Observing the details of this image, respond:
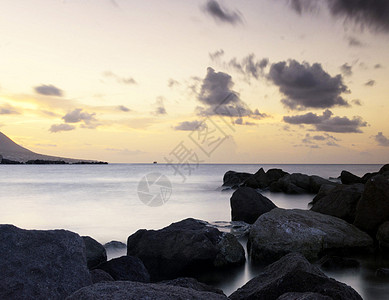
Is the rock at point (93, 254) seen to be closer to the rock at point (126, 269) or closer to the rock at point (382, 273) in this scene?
the rock at point (126, 269)

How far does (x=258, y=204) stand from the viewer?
47.0 ft

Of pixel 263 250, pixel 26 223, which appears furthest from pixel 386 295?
pixel 26 223

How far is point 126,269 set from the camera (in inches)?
273

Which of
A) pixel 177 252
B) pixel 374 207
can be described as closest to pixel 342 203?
pixel 374 207

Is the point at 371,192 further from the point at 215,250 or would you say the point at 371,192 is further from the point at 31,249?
the point at 31,249

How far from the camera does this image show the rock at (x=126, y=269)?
6.80m

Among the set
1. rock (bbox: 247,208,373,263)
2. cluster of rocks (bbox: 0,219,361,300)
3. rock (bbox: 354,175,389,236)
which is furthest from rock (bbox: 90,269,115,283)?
rock (bbox: 354,175,389,236)

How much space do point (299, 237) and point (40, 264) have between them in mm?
6726

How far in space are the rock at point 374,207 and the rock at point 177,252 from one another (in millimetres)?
4386

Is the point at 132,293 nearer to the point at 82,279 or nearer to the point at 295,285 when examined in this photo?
the point at 82,279

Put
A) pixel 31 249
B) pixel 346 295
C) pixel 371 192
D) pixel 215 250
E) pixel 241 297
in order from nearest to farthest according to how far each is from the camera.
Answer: pixel 346 295, pixel 31 249, pixel 241 297, pixel 215 250, pixel 371 192

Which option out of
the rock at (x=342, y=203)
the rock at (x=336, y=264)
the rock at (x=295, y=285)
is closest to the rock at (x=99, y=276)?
the rock at (x=295, y=285)

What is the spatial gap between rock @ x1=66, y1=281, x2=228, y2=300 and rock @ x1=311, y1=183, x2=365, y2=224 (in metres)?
9.60

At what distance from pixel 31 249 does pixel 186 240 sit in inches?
173
